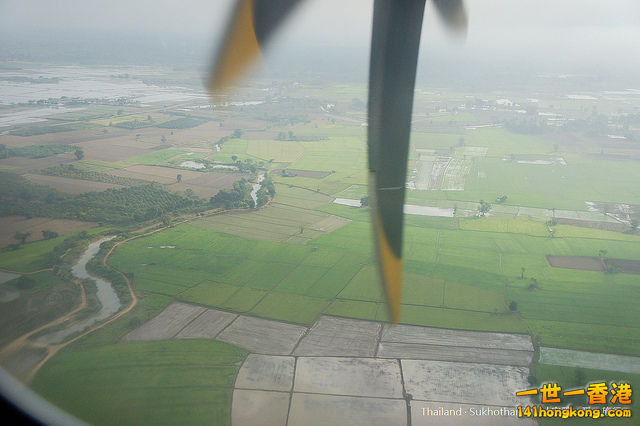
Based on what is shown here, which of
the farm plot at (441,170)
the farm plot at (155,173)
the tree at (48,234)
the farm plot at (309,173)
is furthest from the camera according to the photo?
the farm plot at (309,173)

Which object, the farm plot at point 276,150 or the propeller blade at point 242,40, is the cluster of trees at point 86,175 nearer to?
the farm plot at point 276,150

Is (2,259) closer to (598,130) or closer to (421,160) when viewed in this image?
(421,160)

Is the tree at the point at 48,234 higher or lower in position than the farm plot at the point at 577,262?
higher

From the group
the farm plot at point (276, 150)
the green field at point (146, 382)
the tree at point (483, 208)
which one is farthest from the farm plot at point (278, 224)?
the farm plot at point (276, 150)

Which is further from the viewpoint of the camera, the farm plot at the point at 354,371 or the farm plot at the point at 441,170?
the farm plot at the point at 441,170

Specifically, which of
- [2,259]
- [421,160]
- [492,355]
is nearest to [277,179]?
[421,160]

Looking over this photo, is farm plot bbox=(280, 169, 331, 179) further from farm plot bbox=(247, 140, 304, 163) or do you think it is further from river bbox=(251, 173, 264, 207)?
farm plot bbox=(247, 140, 304, 163)

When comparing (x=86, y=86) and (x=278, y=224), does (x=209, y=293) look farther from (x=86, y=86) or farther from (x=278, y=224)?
(x=86, y=86)
